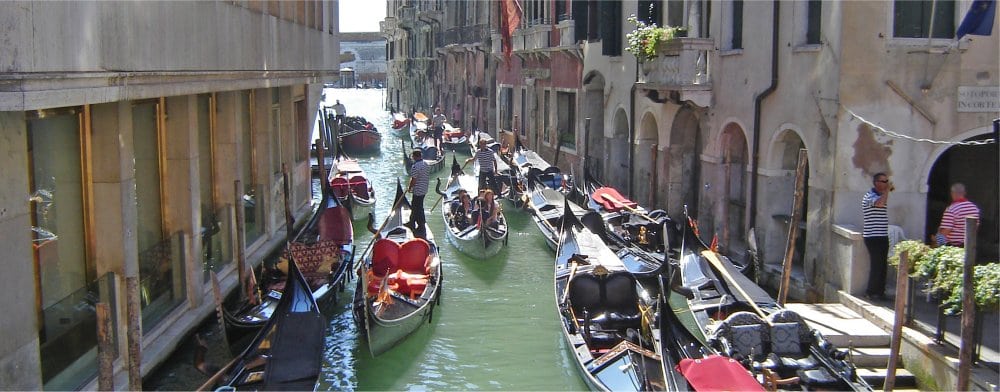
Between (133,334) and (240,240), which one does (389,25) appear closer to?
(240,240)

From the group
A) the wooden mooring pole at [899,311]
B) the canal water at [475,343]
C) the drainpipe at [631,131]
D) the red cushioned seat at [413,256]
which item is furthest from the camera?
the drainpipe at [631,131]

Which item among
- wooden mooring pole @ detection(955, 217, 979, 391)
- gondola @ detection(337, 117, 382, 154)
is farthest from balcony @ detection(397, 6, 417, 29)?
wooden mooring pole @ detection(955, 217, 979, 391)

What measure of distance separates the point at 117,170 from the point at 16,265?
1563 mm

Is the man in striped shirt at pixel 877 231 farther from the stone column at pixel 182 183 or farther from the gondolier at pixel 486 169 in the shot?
the gondolier at pixel 486 169

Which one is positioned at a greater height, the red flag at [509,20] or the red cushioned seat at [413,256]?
the red flag at [509,20]

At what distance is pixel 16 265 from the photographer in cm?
476

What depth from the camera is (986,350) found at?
6.09m

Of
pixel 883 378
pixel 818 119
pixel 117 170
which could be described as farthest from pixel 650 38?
pixel 117 170

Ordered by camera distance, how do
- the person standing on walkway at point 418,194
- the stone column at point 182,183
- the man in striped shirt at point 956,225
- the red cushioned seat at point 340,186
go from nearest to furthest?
the man in striped shirt at point 956,225
the stone column at point 182,183
the person standing on walkway at point 418,194
the red cushioned seat at point 340,186

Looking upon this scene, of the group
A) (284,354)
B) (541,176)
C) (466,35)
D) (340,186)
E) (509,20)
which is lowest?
(284,354)

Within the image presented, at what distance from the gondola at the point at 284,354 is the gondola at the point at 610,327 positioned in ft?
6.15

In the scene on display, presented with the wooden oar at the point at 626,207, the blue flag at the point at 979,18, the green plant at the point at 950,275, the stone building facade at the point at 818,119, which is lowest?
the wooden oar at the point at 626,207

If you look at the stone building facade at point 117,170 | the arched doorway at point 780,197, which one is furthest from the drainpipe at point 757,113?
the stone building facade at point 117,170

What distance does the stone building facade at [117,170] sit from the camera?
15.4 ft
